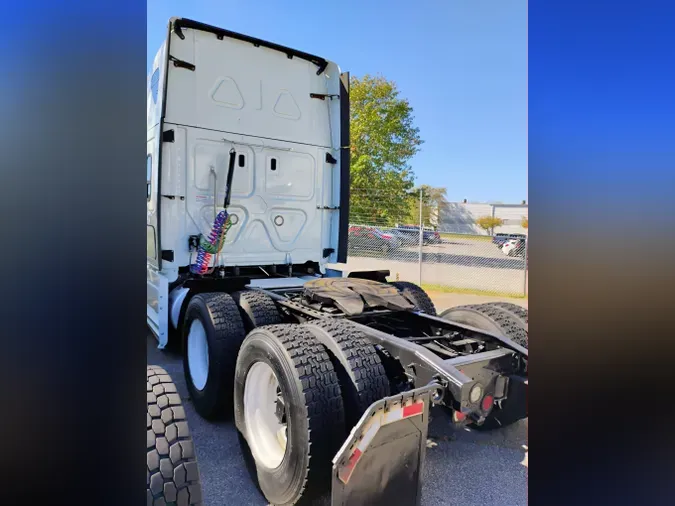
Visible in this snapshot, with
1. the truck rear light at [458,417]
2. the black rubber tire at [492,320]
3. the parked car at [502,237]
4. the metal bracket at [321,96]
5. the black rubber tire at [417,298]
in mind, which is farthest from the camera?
the parked car at [502,237]

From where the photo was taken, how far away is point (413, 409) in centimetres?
234

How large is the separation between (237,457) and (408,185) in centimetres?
1809

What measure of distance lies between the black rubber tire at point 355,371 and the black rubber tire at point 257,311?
1245mm

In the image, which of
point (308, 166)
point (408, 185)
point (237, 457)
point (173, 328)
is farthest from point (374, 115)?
point (237, 457)

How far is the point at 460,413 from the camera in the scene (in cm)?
256

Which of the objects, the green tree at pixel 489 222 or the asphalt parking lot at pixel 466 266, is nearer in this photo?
the asphalt parking lot at pixel 466 266

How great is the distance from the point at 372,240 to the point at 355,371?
38.5 feet

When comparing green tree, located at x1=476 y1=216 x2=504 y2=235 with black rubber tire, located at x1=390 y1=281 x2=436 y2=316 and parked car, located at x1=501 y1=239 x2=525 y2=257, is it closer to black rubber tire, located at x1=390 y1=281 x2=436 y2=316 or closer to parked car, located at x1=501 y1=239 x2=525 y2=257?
parked car, located at x1=501 y1=239 x2=525 y2=257

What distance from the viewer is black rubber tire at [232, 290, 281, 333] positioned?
400cm

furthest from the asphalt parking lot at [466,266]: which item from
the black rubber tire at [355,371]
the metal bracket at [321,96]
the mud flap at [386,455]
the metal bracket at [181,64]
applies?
the mud flap at [386,455]

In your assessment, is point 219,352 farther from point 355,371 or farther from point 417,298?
point 417,298

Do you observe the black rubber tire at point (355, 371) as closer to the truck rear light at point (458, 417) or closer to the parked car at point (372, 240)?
the truck rear light at point (458, 417)

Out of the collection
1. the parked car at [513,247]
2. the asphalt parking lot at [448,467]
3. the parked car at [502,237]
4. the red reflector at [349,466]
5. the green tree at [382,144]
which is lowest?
the asphalt parking lot at [448,467]

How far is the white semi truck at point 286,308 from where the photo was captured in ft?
8.01
